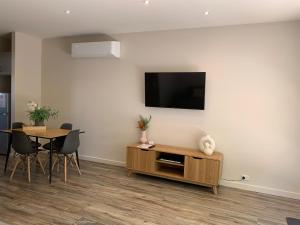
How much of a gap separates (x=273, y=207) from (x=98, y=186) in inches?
96.8

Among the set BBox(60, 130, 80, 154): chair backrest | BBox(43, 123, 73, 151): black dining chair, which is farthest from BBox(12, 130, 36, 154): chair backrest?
BBox(60, 130, 80, 154): chair backrest

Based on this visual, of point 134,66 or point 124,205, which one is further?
point 134,66

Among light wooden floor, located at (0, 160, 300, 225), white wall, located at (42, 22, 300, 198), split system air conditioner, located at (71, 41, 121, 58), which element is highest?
split system air conditioner, located at (71, 41, 121, 58)

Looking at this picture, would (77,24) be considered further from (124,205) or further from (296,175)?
(296,175)

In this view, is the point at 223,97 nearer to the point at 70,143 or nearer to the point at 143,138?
the point at 143,138

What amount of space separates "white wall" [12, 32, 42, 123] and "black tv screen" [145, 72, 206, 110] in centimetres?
259

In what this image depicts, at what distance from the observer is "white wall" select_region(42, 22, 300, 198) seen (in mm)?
3424

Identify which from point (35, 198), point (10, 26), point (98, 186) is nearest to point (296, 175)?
point (98, 186)

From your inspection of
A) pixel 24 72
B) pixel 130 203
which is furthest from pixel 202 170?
pixel 24 72

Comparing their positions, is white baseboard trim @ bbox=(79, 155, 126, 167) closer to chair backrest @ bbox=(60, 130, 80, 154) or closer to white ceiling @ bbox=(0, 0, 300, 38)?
chair backrest @ bbox=(60, 130, 80, 154)

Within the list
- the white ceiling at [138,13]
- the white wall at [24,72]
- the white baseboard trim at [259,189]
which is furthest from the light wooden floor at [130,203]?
the white ceiling at [138,13]

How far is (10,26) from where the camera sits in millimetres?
4258

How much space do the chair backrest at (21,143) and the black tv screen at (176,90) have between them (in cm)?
198

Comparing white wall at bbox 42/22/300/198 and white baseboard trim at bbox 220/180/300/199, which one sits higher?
white wall at bbox 42/22/300/198
